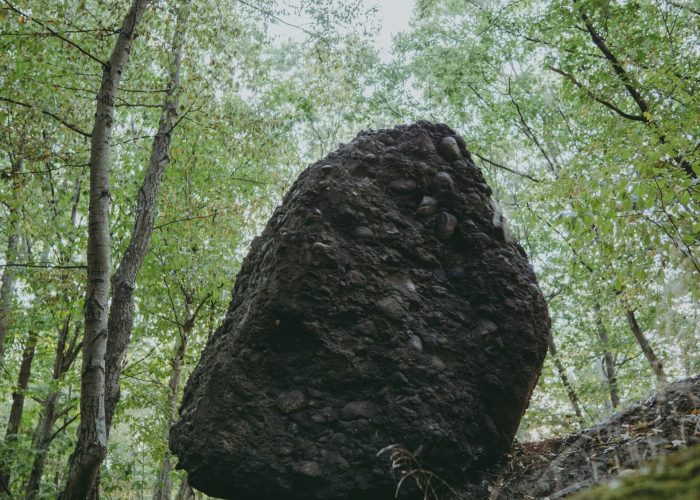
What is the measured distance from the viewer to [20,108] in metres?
7.24

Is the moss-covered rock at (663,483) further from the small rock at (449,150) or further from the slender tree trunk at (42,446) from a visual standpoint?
the slender tree trunk at (42,446)

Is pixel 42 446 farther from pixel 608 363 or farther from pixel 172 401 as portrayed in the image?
pixel 608 363

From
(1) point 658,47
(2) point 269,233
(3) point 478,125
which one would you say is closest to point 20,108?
(2) point 269,233

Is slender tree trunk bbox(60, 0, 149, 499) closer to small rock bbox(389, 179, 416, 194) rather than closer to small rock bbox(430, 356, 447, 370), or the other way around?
small rock bbox(389, 179, 416, 194)

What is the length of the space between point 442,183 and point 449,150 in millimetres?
375

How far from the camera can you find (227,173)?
10.8m

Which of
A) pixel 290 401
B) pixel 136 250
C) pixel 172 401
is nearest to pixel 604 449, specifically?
pixel 290 401

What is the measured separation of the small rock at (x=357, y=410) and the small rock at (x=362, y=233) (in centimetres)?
121

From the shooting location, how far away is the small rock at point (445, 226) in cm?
417

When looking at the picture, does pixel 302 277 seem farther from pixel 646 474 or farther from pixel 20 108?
pixel 20 108

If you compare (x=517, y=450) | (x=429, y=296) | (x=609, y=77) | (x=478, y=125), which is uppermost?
(x=478, y=125)

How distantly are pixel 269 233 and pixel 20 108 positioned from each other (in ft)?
17.0

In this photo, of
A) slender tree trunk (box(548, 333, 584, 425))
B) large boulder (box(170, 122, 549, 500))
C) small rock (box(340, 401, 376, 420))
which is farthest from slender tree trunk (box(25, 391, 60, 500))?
slender tree trunk (box(548, 333, 584, 425))

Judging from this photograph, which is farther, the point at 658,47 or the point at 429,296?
the point at 658,47
